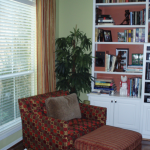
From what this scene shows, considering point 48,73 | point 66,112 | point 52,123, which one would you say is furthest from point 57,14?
point 52,123

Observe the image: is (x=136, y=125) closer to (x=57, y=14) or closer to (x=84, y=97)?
(x=84, y=97)

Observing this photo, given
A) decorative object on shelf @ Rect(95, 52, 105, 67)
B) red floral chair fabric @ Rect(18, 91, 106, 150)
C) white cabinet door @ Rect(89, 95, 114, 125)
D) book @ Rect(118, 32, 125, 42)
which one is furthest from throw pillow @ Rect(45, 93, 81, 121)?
book @ Rect(118, 32, 125, 42)

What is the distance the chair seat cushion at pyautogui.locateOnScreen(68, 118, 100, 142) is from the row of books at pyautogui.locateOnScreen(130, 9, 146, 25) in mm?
1845

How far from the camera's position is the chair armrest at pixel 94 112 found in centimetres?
305

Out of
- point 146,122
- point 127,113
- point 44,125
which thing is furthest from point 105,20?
point 44,125

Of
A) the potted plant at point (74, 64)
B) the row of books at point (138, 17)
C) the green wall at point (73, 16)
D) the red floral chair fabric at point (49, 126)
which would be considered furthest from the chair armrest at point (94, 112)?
the row of books at point (138, 17)

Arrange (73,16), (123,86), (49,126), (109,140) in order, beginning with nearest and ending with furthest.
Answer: (109,140) < (49,126) < (123,86) < (73,16)

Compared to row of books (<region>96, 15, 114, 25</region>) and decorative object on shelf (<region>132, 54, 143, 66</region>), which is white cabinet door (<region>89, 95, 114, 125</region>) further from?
row of books (<region>96, 15, 114, 25</region>)

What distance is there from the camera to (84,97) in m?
4.37

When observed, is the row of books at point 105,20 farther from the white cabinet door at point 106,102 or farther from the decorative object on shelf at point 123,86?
the white cabinet door at point 106,102

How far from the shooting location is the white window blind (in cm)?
300

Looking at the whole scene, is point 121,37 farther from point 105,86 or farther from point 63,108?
point 63,108

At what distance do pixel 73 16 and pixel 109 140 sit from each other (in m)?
2.59

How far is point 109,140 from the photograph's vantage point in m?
2.38
